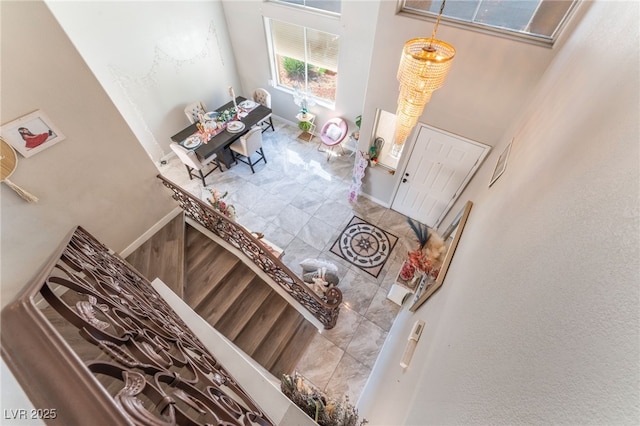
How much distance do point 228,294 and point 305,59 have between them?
5.09m

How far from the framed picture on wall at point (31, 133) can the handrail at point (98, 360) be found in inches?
31.9

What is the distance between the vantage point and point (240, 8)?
5715 millimetres

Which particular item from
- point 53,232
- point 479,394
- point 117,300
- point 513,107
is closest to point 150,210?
point 53,232

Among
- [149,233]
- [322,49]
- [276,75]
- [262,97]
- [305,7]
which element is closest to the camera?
[149,233]

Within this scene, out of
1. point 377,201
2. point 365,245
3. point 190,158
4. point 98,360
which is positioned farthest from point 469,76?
point 190,158

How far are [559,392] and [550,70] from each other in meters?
3.21

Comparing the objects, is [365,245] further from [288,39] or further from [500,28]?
[288,39]

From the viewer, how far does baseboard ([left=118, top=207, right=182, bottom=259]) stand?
11.3 ft

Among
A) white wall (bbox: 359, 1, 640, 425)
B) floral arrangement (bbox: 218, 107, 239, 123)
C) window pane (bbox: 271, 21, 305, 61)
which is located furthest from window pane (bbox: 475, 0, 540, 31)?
floral arrangement (bbox: 218, 107, 239, 123)

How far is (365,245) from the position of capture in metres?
4.98

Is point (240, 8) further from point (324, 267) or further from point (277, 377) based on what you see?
point (277, 377)

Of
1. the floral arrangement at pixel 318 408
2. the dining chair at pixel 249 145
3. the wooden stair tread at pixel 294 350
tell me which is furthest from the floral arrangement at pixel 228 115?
the floral arrangement at pixel 318 408

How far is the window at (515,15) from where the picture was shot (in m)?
2.61

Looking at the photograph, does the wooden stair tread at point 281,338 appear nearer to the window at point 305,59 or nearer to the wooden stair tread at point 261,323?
the wooden stair tread at point 261,323
